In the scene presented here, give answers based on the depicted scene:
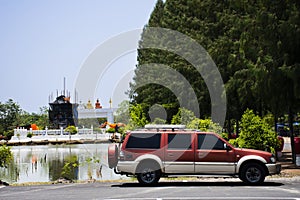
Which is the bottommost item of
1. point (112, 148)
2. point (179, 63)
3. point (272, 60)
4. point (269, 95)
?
point (112, 148)

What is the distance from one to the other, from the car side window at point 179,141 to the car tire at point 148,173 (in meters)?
0.92

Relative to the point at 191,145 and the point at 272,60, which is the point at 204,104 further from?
the point at 191,145

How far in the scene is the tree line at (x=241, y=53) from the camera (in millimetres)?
23719

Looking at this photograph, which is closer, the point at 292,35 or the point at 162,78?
the point at 292,35

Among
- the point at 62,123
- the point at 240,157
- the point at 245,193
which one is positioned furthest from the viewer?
the point at 62,123

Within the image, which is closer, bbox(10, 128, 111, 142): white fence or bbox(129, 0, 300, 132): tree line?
bbox(129, 0, 300, 132): tree line

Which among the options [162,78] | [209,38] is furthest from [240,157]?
[162,78]

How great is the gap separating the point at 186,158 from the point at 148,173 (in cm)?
140

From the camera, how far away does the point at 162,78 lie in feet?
157

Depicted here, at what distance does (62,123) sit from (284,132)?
46.7 metres

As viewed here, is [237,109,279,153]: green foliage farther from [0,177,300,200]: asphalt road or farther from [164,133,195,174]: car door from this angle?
[164,133,195,174]: car door

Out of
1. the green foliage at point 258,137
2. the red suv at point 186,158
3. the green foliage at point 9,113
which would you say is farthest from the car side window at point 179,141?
the green foliage at point 9,113

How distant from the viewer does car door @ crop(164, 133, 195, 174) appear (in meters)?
16.9

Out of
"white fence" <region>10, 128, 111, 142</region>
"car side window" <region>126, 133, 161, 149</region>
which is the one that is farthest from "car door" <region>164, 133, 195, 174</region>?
"white fence" <region>10, 128, 111, 142</region>
